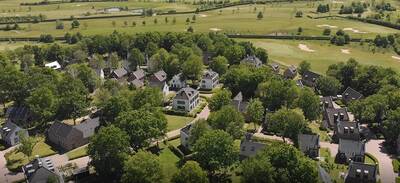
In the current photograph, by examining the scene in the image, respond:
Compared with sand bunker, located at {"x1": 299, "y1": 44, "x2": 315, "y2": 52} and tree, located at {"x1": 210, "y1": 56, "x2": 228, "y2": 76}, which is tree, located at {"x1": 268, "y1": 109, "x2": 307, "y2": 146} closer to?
tree, located at {"x1": 210, "y1": 56, "x2": 228, "y2": 76}

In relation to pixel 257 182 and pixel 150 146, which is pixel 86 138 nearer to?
pixel 150 146

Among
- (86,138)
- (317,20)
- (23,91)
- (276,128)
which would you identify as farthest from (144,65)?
(317,20)

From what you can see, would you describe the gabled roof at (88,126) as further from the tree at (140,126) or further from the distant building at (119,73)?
the distant building at (119,73)

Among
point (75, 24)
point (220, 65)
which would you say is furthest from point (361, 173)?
point (75, 24)

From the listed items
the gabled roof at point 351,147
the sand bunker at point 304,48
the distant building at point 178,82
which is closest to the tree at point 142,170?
the gabled roof at point 351,147

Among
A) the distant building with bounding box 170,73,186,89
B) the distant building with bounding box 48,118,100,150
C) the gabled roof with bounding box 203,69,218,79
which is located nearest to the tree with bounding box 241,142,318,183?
the distant building with bounding box 48,118,100,150

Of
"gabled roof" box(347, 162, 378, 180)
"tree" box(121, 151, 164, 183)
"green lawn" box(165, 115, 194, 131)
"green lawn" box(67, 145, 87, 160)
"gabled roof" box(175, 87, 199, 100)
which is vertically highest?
"gabled roof" box(175, 87, 199, 100)
